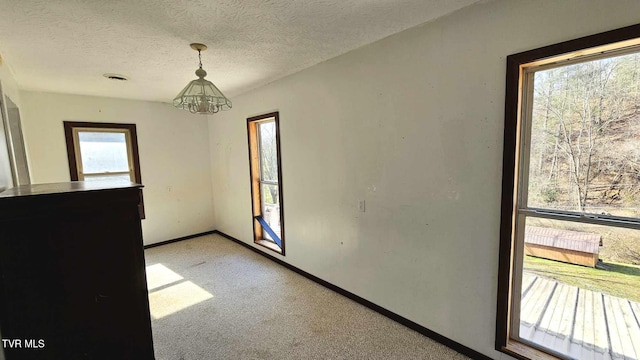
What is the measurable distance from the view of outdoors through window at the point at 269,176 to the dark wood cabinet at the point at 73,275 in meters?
2.50

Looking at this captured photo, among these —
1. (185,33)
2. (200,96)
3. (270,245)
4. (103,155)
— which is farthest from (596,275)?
(103,155)

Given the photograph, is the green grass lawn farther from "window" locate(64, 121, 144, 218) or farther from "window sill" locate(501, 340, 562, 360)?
"window" locate(64, 121, 144, 218)

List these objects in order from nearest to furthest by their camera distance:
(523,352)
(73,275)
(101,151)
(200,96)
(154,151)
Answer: (73,275)
(523,352)
(200,96)
(101,151)
(154,151)

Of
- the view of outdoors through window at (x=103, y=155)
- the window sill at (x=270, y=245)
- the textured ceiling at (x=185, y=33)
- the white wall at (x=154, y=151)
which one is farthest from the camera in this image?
the view of outdoors through window at (x=103, y=155)

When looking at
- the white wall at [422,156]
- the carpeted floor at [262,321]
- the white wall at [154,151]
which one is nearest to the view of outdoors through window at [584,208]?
the white wall at [422,156]

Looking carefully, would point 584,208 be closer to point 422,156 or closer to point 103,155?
point 422,156

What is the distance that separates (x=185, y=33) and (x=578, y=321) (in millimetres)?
3262

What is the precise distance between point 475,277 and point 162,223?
4.70 metres

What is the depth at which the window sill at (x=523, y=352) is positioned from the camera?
65.8 inches

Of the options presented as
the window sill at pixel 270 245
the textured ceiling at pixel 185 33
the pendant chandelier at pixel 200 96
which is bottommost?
the window sill at pixel 270 245

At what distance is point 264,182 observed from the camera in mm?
4004

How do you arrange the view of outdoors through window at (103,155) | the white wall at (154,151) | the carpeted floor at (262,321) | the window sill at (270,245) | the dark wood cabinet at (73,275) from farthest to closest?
the view of outdoors through window at (103,155), the window sill at (270,245), the white wall at (154,151), the carpeted floor at (262,321), the dark wood cabinet at (73,275)

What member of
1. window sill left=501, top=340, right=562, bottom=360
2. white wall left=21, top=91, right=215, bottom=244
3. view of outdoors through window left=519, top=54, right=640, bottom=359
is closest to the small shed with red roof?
view of outdoors through window left=519, top=54, right=640, bottom=359

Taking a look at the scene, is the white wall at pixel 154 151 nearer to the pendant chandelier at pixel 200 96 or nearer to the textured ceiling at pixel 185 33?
the textured ceiling at pixel 185 33
